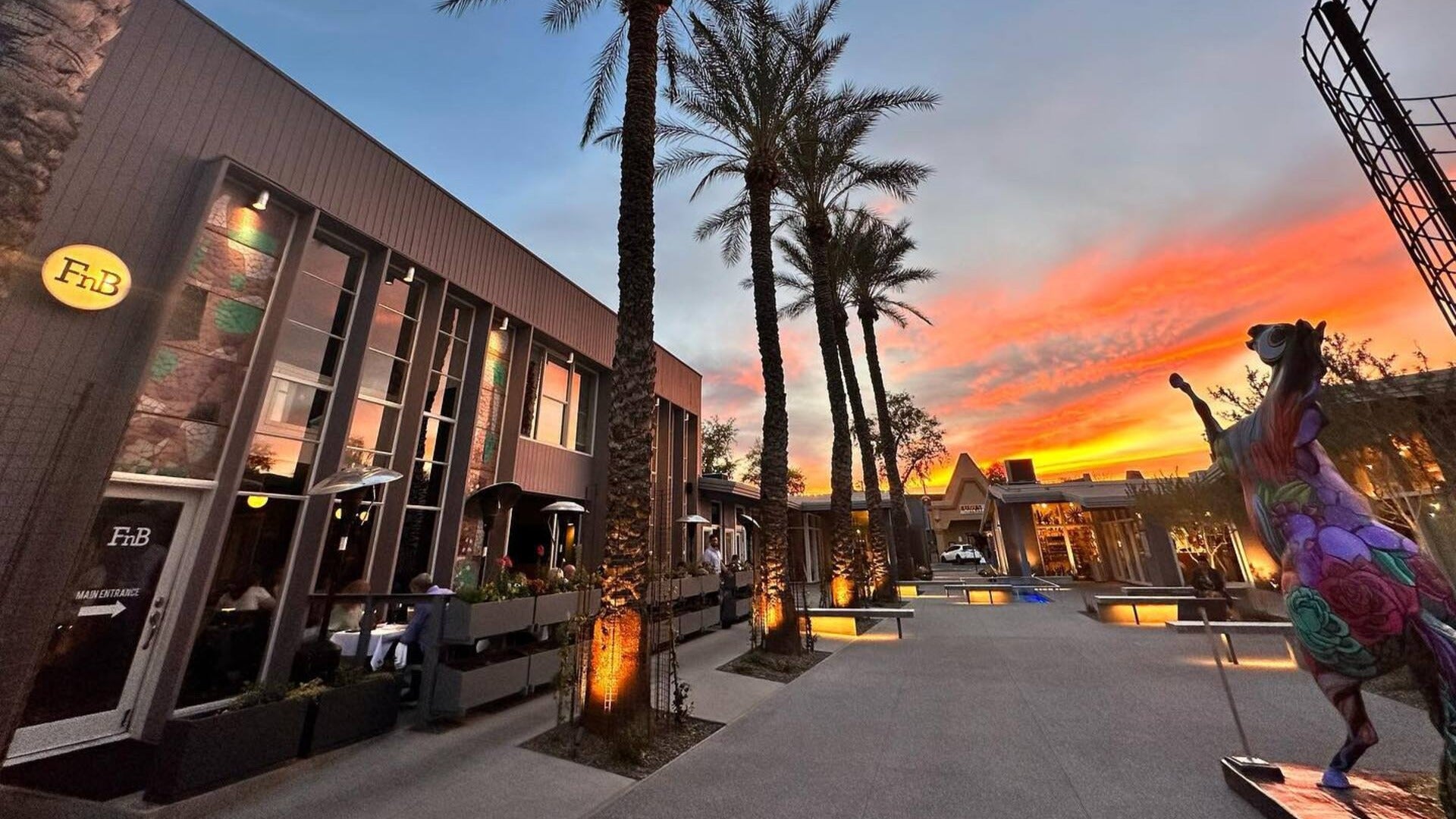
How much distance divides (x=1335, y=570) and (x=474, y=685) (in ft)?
24.7

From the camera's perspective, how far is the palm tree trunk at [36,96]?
2564 mm

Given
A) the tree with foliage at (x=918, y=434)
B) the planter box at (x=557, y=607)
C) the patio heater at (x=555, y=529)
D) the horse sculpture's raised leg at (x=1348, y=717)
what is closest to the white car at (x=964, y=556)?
the tree with foliage at (x=918, y=434)

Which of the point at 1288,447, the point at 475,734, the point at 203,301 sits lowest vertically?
the point at 475,734

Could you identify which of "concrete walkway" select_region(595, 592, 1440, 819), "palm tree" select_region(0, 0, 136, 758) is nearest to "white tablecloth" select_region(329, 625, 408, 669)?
"palm tree" select_region(0, 0, 136, 758)

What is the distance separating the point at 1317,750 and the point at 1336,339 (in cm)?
840

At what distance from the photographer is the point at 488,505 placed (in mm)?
9398

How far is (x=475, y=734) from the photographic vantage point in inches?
213

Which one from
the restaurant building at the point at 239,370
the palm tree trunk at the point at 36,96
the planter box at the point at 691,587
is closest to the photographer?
the palm tree trunk at the point at 36,96

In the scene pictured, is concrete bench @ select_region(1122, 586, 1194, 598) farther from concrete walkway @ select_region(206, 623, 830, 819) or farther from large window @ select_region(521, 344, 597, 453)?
large window @ select_region(521, 344, 597, 453)

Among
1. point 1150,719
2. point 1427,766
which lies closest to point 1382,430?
point 1427,766

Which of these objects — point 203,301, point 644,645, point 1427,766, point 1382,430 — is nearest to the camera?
point 1427,766

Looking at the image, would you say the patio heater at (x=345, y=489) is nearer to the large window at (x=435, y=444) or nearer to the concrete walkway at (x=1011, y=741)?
the large window at (x=435, y=444)

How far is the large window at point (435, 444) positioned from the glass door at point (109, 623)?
3.00 meters

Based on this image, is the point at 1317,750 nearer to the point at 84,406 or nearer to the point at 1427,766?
the point at 1427,766
